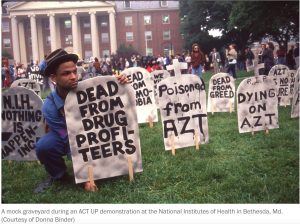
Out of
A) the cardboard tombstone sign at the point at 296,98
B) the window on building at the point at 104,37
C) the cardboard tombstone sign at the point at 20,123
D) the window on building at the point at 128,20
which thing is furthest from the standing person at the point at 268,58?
the window on building at the point at 104,37

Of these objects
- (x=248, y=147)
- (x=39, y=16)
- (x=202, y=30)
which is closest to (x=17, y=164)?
(x=248, y=147)

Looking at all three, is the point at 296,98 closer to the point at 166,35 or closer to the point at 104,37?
the point at 166,35

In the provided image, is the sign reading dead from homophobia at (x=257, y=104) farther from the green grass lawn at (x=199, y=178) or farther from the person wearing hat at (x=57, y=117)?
the person wearing hat at (x=57, y=117)

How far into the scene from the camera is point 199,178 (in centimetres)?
371

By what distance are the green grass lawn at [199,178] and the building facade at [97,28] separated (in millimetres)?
52292

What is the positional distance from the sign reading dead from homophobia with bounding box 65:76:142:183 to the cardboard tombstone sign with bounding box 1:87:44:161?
104cm

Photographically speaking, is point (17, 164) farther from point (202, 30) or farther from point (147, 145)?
point (202, 30)

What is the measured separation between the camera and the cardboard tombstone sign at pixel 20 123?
168 inches

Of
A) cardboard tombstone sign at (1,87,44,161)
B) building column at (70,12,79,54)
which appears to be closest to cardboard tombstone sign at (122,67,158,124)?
cardboard tombstone sign at (1,87,44,161)

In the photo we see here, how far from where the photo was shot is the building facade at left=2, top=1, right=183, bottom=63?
186 feet

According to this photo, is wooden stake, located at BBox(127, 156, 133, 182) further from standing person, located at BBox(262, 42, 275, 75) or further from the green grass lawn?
standing person, located at BBox(262, 42, 275, 75)

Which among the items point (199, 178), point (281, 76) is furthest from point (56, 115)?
point (281, 76)

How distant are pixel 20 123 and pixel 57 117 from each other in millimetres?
963
